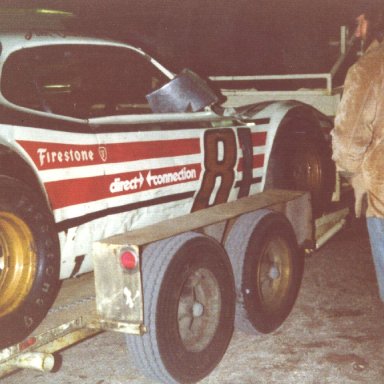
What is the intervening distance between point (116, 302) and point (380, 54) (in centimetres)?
165

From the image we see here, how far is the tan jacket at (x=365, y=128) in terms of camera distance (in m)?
2.58

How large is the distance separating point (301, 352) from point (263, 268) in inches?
23.6

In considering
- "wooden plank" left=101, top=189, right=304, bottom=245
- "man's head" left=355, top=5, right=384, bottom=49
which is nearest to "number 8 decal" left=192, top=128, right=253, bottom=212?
"wooden plank" left=101, top=189, right=304, bottom=245

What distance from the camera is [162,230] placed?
3.37 m

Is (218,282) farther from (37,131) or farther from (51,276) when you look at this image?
(37,131)

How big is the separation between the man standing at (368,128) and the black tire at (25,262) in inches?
53.8

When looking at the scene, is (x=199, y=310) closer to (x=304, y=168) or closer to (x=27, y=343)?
(x=27, y=343)

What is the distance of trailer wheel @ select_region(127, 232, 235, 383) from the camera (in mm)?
3141

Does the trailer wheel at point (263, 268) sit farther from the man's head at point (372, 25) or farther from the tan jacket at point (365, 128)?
the man's head at point (372, 25)

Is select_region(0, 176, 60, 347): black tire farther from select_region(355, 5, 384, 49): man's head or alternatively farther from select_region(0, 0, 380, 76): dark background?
select_region(0, 0, 380, 76): dark background

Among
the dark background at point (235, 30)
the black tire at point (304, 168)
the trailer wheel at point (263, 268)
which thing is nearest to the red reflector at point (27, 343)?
the trailer wheel at point (263, 268)

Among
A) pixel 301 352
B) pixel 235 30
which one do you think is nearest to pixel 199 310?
pixel 301 352

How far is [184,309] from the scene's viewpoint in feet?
11.3

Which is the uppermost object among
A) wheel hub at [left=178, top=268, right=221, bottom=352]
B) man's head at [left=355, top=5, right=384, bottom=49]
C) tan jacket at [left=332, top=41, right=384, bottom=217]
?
man's head at [left=355, top=5, right=384, bottom=49]
